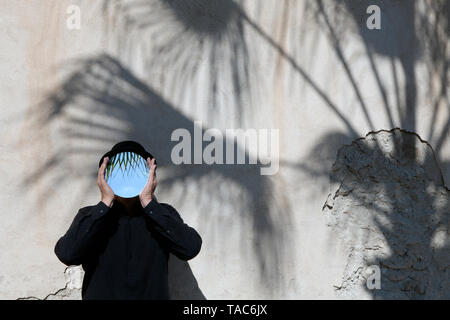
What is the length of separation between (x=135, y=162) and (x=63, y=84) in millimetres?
887

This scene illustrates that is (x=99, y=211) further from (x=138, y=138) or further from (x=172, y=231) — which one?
(x=138, y=138)

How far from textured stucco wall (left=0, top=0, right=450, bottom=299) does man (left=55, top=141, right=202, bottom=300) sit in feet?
1.89

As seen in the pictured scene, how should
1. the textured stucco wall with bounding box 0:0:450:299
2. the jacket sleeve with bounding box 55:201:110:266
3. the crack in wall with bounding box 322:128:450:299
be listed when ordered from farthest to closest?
the crack in wall with bounding box 322:128:450:299
the textured stucco wall with bounding box 0:0:450:299
the jacket sleeve with bounding box 55:201:110:266

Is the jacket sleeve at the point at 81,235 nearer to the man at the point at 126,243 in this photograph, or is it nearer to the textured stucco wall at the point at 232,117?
the man at the point at 126,243

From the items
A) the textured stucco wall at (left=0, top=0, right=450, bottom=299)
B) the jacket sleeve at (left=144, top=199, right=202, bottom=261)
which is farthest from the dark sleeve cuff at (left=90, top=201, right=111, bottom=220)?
the textured stucco wall at (left=0, top=0, right=450, bottom=299)

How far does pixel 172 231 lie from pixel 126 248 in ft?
0.86

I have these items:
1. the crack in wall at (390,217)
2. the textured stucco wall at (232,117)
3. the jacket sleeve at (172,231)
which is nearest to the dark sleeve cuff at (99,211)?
the jacket sleeve at (172,231)

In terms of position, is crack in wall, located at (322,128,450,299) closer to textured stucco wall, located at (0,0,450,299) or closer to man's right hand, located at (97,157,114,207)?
textured stucco wall, located at (0,0,450,299)

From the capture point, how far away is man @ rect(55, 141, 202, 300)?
3.00 m

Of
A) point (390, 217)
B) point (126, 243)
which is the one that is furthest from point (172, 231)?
point (390, 217)

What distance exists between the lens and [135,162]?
3.05 m

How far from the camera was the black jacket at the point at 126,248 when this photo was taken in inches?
118

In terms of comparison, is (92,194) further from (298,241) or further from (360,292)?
(360,292)

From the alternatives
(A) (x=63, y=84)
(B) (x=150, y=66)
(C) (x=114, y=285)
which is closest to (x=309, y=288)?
(C) (x=114, y=285)
